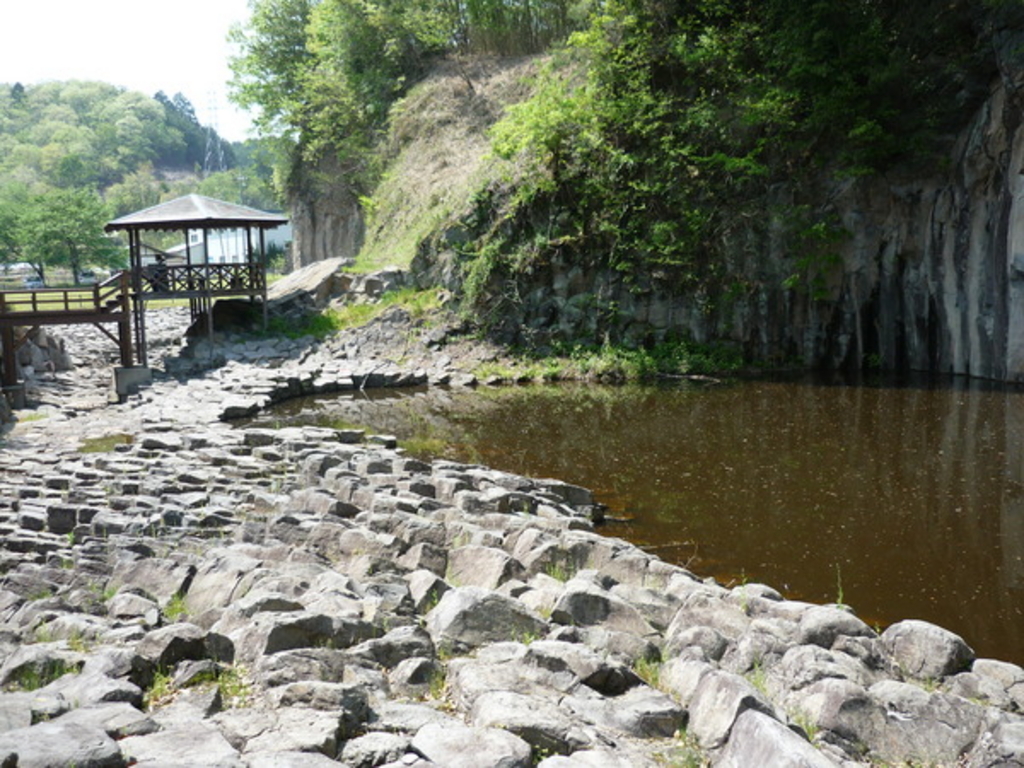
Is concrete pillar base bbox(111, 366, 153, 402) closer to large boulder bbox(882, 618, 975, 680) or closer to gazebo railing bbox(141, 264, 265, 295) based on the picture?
gazebo railing bbox(141, 264, 265, 295)

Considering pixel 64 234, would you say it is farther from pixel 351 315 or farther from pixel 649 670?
pixel 649 670

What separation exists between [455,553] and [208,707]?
10.8 ft

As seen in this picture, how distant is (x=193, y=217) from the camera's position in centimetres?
2358

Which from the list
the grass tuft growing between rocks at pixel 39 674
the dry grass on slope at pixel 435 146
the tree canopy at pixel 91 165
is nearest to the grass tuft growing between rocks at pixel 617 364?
the dry grass on slope at pixel 435 146

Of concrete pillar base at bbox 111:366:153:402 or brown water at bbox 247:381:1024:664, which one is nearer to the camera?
brown water at bbox 247:381:1024:664

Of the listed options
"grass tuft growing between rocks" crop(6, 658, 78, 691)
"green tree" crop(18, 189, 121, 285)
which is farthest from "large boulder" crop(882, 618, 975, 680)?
"green tree" crop(18, 189, 121, 285)

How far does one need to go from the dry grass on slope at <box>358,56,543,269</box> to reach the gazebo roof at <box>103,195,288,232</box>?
456 centimetres

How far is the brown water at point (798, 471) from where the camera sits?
8.80 metres

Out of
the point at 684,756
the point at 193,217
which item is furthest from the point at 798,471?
the point at 193,217

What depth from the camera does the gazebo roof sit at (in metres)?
23.3

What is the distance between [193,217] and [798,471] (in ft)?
56.6

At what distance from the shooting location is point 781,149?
22578mm

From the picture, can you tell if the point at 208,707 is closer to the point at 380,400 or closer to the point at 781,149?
the point at 380,400

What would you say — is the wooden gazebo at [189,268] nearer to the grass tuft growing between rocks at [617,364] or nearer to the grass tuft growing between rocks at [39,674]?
the grass tuft growing between rocks at [617,364]
